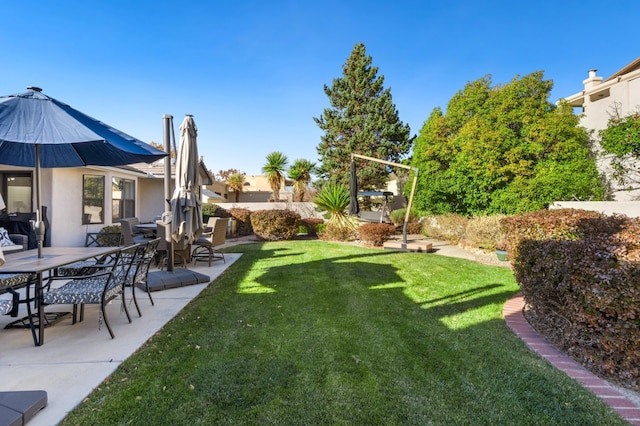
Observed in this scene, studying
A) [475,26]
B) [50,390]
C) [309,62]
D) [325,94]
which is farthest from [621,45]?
[50,390]

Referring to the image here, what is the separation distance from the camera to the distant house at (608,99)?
46.1 ft

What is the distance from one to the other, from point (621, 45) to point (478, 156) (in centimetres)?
990

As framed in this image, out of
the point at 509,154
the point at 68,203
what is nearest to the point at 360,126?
the point at 509,154

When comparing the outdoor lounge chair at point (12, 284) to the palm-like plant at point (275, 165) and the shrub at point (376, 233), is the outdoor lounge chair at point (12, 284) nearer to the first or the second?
the shrub at point (376, 233)

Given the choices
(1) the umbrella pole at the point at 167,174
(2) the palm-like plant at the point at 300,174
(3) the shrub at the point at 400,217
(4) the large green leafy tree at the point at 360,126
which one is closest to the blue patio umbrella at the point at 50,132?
(1) the umbrella pole at the point at 167,174

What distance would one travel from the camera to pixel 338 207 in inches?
530

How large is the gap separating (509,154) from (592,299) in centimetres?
1199

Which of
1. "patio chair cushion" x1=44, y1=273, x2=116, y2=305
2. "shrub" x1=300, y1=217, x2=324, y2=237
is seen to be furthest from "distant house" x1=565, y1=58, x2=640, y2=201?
"patio chair cushion" x1=44, y1=273, x2=116, y2=305

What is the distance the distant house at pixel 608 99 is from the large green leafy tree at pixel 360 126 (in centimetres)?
1019

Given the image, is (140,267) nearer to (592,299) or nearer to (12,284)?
(12,284)

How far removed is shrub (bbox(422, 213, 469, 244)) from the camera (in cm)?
1203

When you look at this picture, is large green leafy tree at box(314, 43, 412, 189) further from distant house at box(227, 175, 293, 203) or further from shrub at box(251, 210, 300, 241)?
shrub at box(251, 210, 300, 241)

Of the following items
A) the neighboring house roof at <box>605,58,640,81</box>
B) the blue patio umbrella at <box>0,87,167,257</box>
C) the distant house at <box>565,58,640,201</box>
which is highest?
the neighboring house roof at <box>605,58,640,81</box>

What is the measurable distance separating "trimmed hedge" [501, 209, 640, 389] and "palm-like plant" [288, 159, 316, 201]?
20.3m
